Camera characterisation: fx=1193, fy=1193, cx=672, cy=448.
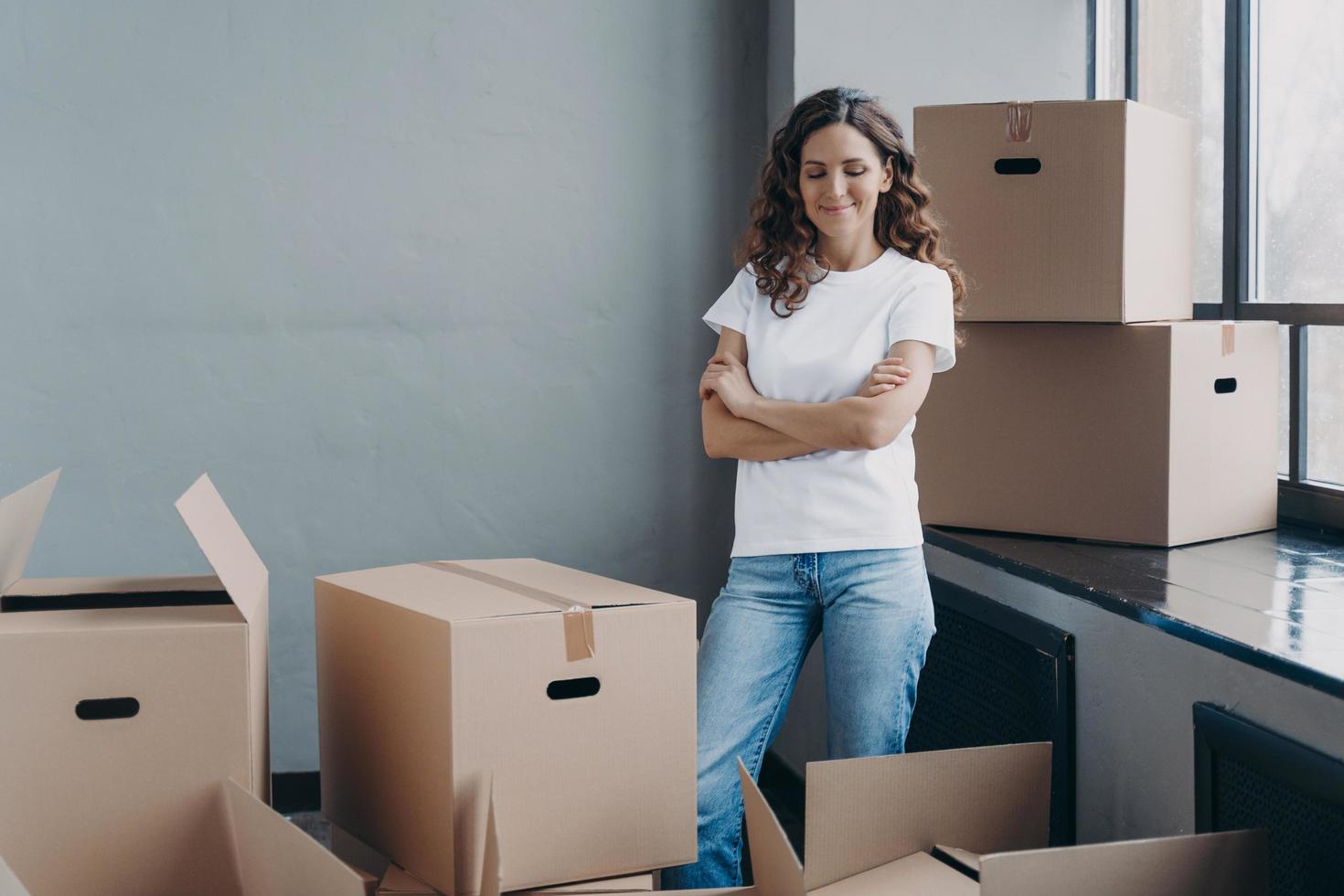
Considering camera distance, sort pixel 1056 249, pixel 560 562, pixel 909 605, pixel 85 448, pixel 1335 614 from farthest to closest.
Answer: pixel 560 562 < pixel 85 448 < pixel 1056 249 < pixel 909 605 < pixel 1335 614

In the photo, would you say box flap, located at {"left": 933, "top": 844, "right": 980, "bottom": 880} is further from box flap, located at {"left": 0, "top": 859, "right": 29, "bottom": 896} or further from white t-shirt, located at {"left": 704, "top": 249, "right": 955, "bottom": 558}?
box flap, located at {"left": 0, "top": 859, "right": 29, "bottom": 896}

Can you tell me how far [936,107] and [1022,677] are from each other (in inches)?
38.3

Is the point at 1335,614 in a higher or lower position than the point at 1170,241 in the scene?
lower

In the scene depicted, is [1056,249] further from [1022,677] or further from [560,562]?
[560,562]

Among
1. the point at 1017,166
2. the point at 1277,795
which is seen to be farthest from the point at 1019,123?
the point at 1277,795

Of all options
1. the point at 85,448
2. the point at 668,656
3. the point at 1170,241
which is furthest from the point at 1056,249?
the point at 85,448

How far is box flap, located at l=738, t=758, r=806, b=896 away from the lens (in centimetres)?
106

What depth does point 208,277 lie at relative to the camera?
2.62 m

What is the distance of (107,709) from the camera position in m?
1.25

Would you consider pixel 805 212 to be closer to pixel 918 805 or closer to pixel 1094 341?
pixel 1094 341

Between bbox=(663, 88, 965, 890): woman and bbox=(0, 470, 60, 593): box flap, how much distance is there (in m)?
0.87

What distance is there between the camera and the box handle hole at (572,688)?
4.36ft

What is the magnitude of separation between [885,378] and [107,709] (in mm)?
996

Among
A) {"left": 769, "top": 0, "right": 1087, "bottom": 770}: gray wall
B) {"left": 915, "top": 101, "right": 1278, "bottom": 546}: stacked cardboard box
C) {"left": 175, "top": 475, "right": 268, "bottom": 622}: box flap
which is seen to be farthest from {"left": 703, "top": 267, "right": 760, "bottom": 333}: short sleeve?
{"left": 769, "top": 0, "right": 1087, "bottom": 770}: gray wall
